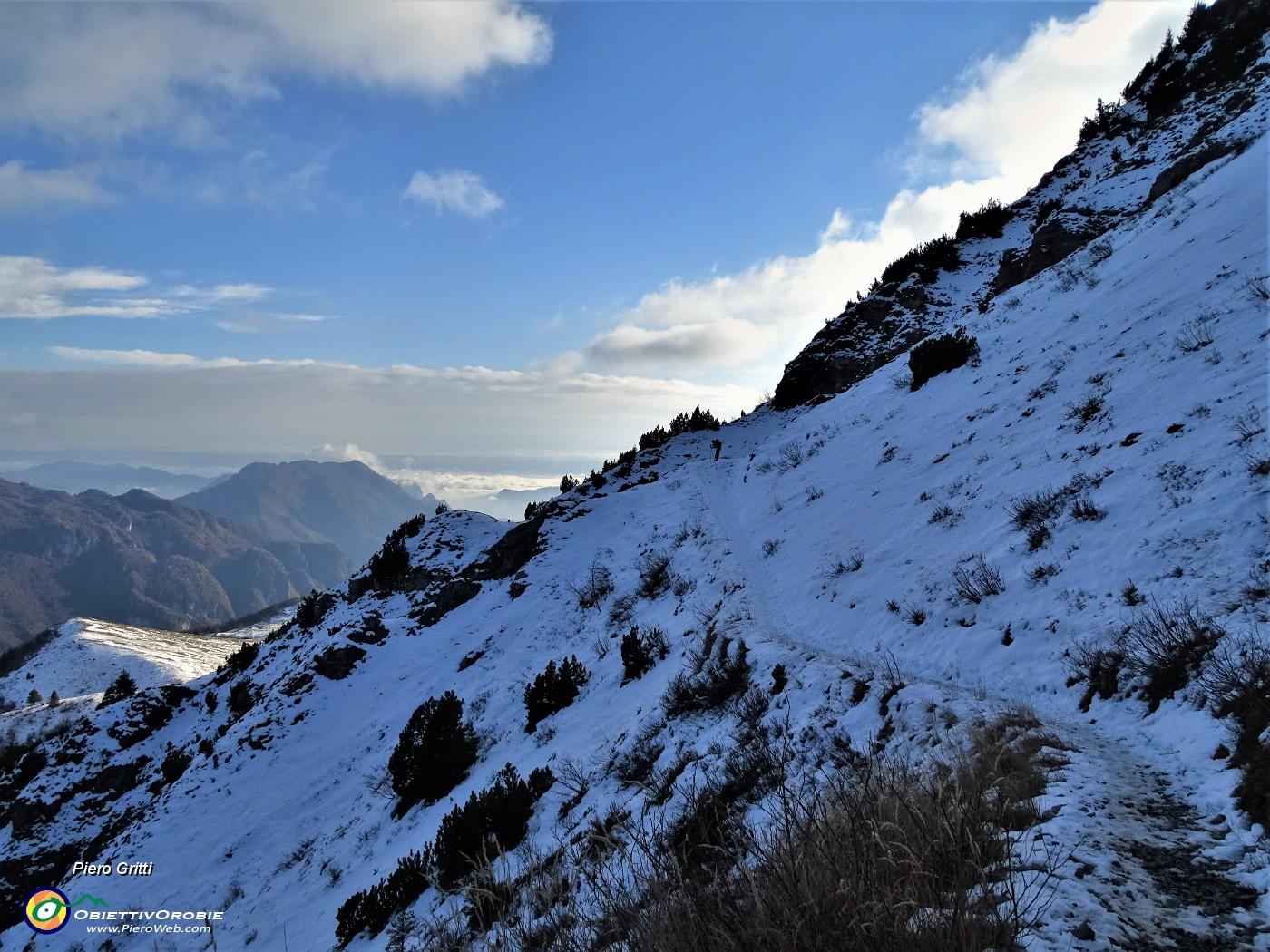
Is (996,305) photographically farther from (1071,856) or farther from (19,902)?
(19,902)

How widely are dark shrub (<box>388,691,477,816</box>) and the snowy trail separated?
36.9 ft

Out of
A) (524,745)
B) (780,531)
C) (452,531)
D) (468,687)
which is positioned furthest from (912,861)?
(452,531)

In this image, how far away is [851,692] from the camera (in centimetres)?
709

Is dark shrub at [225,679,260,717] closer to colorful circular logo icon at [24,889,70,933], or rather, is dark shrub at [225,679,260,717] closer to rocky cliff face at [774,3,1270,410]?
colorful circular logo icon at [24,889,70,933]

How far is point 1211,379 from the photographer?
8.27 m

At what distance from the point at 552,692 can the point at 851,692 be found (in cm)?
759

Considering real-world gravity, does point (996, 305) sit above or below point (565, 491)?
above

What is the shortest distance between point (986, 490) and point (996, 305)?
43.0ft

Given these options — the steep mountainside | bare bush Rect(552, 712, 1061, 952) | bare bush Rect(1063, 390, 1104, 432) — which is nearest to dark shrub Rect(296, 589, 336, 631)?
the steep mountainside

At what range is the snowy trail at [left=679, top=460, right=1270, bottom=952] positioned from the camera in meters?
2.64

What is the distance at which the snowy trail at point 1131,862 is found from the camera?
2641mm

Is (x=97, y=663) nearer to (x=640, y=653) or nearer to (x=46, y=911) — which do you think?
(x=46, y=911)

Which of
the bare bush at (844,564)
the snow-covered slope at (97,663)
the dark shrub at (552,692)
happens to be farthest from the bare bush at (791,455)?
the snow-covered slope at (97,663)

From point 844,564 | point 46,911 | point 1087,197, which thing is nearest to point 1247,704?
point 844,564
